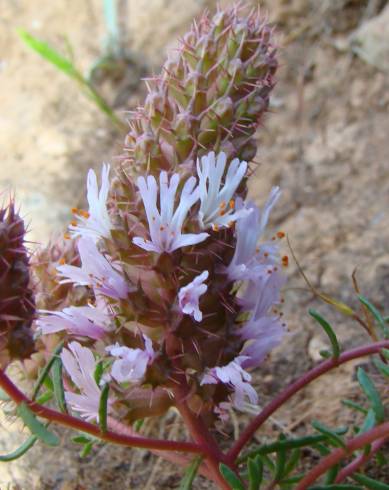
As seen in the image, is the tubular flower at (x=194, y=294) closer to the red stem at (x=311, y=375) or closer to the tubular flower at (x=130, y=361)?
the tubular flower at (x=130, y=361)

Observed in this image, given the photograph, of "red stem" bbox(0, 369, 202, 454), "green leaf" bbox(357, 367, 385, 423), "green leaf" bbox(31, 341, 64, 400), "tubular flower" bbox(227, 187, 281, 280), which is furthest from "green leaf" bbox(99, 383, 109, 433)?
"green leaf" bbox(357, 367, 385, 423)

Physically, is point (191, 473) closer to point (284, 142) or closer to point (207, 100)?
point (207, 100)

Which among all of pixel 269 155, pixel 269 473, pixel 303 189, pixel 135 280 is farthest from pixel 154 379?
pixel 269 155

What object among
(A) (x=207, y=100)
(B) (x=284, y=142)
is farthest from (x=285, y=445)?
(B) (x=284, y=142)

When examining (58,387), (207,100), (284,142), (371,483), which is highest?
(284,142)

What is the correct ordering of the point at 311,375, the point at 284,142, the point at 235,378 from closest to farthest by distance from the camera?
the point at 235,378, the point at 311,375, the point at 284,142

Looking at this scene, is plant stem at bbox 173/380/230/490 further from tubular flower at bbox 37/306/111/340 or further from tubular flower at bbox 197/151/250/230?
tubular flower at bbox 197/151/250/230
